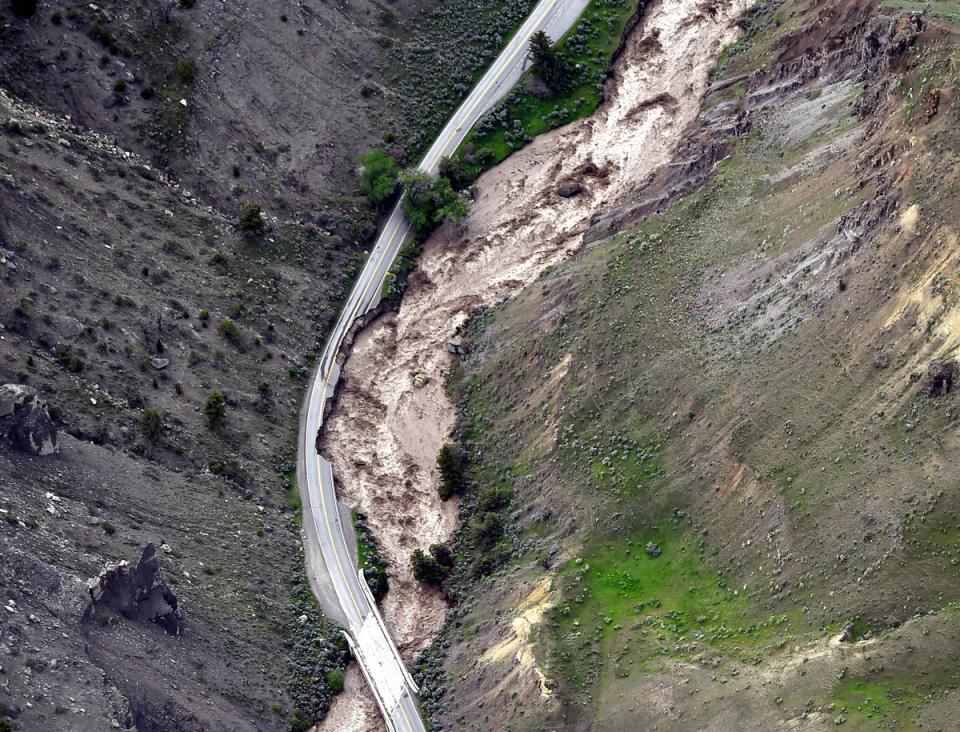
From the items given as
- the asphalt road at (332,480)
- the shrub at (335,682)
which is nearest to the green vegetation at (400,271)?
the asphalt road at (332,480)

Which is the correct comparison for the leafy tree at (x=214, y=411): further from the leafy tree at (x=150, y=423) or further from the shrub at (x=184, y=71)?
the shrub at (x=184, y=71)

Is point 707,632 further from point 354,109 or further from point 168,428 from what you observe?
point 354,109

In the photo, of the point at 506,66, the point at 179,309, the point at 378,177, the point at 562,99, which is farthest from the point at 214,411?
the point at 506,66

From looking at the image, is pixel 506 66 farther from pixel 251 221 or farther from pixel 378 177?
pixel 251 221

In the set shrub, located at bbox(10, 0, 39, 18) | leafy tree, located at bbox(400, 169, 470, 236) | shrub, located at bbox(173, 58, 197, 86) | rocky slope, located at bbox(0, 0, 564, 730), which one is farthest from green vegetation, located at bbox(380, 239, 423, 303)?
shrub, located at bbox(10, 0, 39, 18)

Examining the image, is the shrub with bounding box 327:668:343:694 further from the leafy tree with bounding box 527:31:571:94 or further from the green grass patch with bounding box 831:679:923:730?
the leafy tree with bounding box 527:31:571:94
